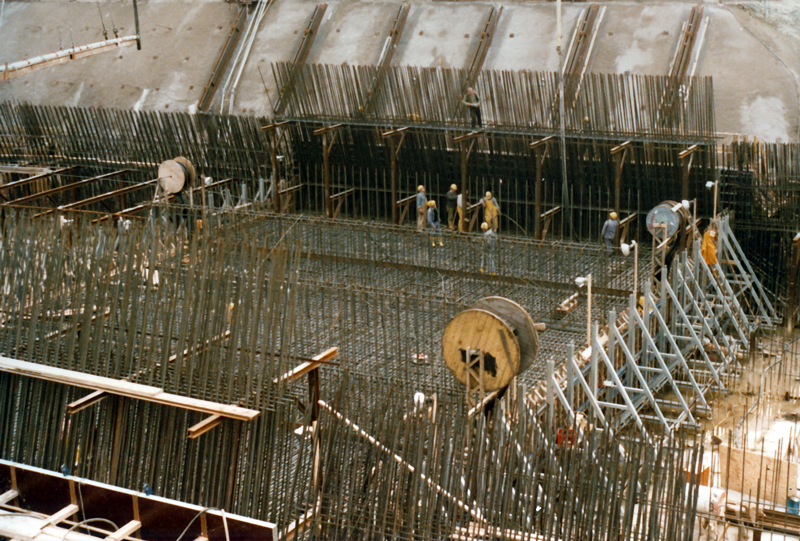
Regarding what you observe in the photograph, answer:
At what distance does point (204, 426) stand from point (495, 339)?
302 cm

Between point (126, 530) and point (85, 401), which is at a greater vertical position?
point (85, 401)

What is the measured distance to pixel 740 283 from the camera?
57.4 ft

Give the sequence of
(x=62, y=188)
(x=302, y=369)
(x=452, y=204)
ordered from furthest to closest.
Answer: (x=452, y=204) → (x=62, y=188) → (x=302, y=369)

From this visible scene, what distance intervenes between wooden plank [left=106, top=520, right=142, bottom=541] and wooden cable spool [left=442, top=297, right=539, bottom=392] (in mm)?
3548

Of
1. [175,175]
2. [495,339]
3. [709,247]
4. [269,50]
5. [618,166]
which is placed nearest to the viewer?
[495,339]

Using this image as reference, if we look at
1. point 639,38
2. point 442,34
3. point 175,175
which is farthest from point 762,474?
point 442,34

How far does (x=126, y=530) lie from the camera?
28.7 feet

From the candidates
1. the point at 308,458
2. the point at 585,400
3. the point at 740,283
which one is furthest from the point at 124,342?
the point at 740,283

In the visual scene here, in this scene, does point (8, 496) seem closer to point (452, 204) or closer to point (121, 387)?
point (121, 387)

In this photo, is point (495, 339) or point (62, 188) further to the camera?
point (62, 188)

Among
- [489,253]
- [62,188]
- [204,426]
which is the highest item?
Answer: [62,188]

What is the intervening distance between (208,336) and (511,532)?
381 centimetres

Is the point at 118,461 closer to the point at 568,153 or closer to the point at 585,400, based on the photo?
the point at 585,400

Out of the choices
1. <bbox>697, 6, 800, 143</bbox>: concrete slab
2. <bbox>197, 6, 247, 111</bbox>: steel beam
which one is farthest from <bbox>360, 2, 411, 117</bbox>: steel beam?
<bbox>697, 6, 800, 143</bbox>: concrete slab
